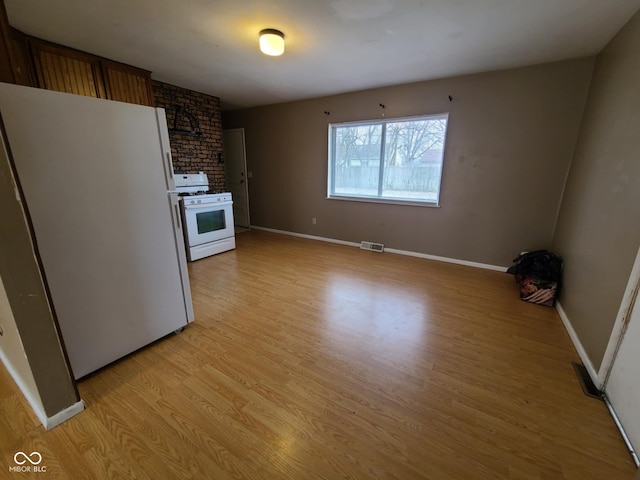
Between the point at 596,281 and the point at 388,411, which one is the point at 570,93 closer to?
the point at 596,281

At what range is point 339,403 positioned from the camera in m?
1.52

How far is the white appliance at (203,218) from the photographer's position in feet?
12.1

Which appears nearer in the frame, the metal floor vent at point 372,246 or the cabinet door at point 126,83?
the cabinet door at point 126,83

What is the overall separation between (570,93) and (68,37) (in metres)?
5.17

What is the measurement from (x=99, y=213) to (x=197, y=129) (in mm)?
3445

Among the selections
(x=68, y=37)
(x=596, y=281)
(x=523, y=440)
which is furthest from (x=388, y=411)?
(x=68, y=37)

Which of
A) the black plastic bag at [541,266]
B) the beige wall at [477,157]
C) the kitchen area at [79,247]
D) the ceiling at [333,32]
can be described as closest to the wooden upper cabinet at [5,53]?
the kitchen area at [79,247]

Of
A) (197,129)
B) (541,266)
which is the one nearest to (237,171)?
(197,129)

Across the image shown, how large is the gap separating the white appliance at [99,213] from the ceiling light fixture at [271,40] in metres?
1.20

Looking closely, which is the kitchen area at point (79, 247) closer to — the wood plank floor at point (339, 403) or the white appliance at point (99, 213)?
the white appliance at point (99, 213)

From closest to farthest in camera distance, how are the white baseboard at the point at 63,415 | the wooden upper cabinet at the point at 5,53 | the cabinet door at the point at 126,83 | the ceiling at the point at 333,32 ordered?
the wooden upper cabinet at the point at 5,53 < the white baseboard at the point at 63,415 < the ceiling at the point at 333,32 < the cabinet door at the point at 126,83

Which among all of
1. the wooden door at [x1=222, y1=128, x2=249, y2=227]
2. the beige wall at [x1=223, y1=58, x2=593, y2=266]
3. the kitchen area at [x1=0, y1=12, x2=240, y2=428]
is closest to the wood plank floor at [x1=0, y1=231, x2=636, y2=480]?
the kitchen area at [x1=0, y1=12, x2=240, y2=428]

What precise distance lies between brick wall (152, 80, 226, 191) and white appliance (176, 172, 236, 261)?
0.35 metres

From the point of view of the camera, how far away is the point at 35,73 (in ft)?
8.36
